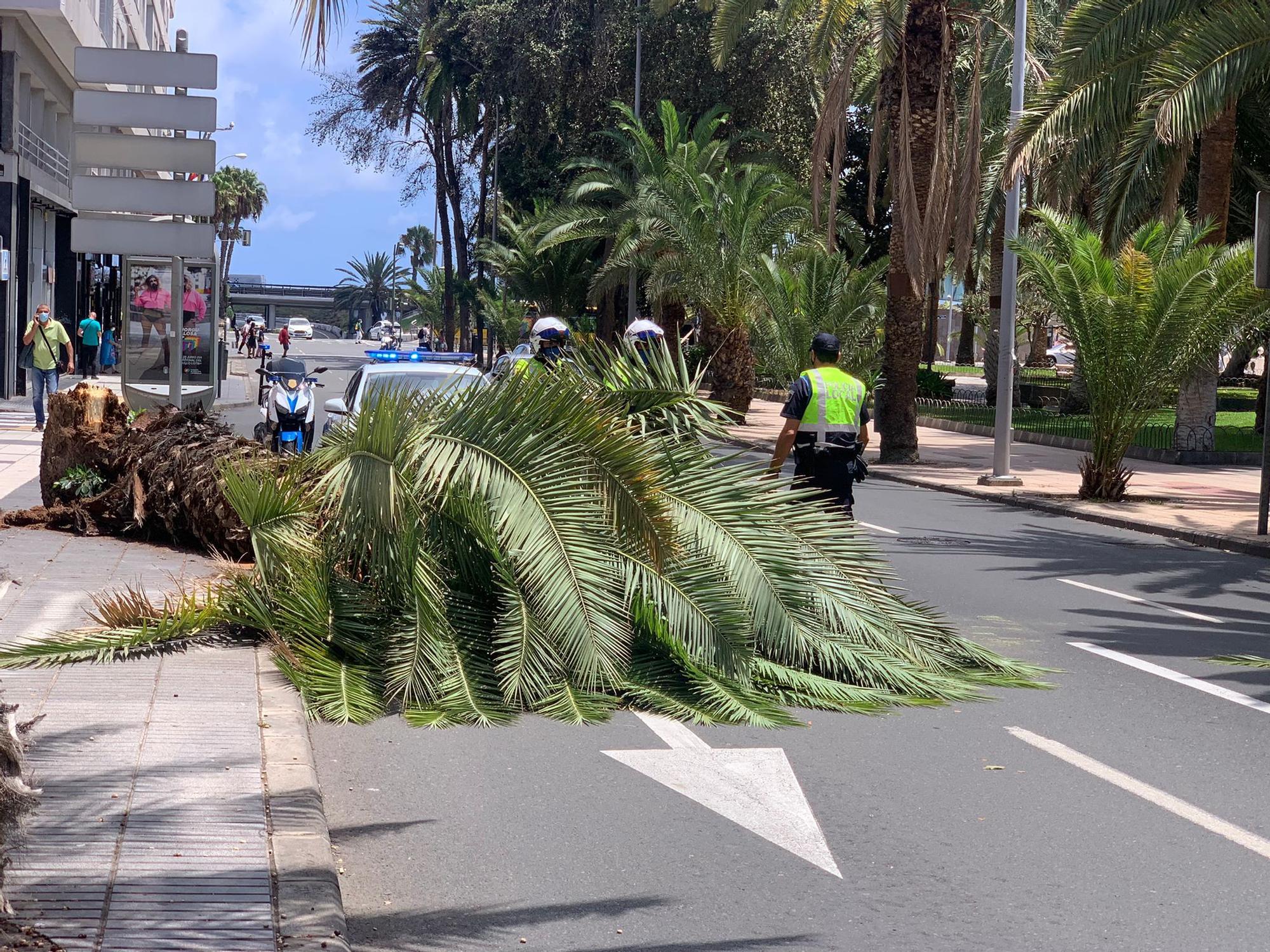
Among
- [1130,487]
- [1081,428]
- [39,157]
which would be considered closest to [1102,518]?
[1130,487]

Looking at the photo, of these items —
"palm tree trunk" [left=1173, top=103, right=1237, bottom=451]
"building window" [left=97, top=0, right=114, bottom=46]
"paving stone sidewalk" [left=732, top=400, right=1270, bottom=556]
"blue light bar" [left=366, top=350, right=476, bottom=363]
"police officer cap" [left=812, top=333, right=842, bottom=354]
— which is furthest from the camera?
"building window" [left=97, top=0, right=114, bottom=46]

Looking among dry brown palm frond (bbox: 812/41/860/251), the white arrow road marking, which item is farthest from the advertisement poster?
the white arrow road marking

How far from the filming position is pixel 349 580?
793 centimetres

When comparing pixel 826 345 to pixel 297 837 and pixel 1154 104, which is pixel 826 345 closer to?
pixel 297 837

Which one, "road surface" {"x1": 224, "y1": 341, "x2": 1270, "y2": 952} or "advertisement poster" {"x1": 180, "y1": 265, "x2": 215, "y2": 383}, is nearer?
"road surface" {"x1": 224, "y1": 341, "x2": 1270, "y2": 952}

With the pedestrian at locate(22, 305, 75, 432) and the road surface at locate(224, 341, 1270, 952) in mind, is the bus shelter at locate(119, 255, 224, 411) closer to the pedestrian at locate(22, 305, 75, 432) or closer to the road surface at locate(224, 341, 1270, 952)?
the pedestrian at locate(22, 305, 75, 432)

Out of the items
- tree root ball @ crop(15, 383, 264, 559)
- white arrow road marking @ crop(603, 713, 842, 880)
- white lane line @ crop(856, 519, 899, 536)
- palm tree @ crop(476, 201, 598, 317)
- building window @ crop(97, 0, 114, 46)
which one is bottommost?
white arrow road marking @ crop(603, 713, 842, 880)

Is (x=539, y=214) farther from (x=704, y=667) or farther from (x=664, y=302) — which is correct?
(x=704, y=667)

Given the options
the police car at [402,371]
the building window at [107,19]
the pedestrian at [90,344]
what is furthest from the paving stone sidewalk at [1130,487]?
the building window at [107,19]

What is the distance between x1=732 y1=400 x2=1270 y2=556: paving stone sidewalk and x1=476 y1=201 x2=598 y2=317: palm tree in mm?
22928

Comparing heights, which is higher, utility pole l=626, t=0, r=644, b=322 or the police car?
utility pole l=626, t=0, r=644, b=322

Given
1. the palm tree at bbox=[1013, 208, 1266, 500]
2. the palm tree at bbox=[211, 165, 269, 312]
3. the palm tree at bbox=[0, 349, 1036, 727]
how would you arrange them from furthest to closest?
1. the palm tree at bbox=[211, 165, 269, 312]
2. the palm tree at bbox=[1013, 208, 1266, 500]
3. the palm tree at bbox=[0, 349, 1036, 727]

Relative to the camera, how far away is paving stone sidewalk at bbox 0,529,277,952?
13.8ft

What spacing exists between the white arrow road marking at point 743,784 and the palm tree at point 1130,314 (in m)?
12.9
